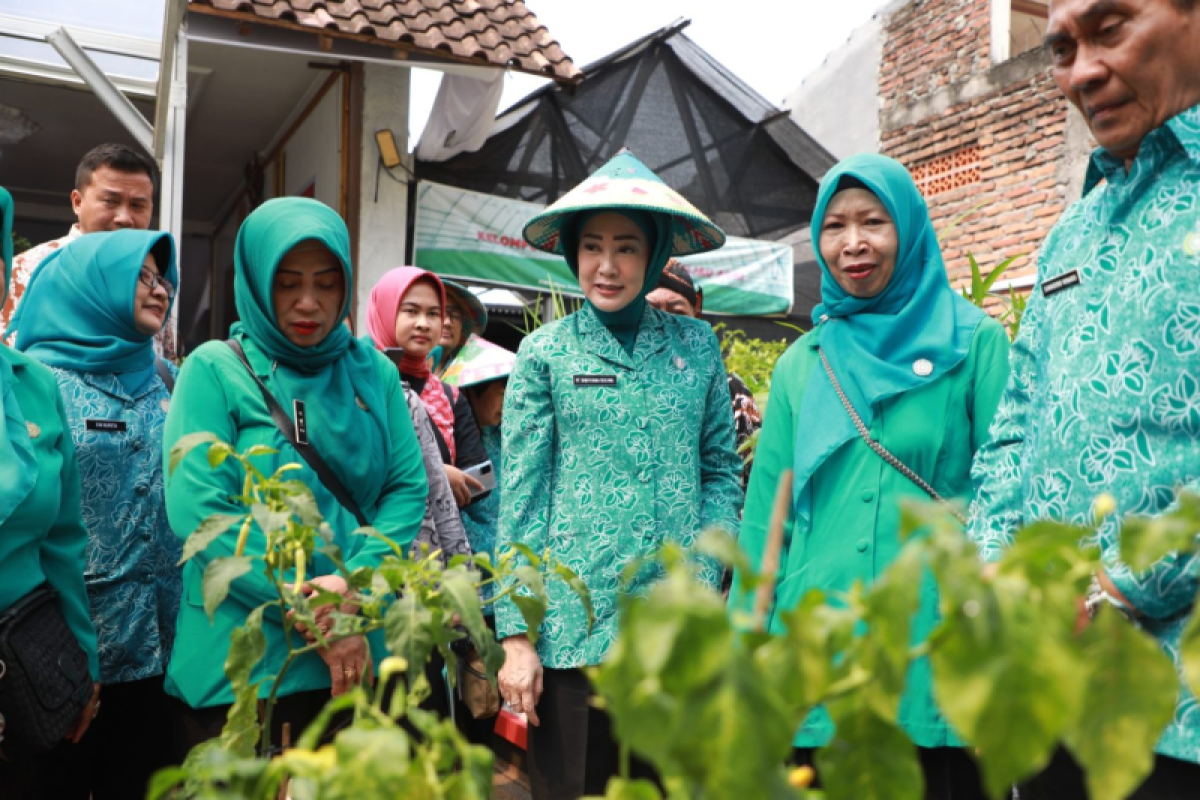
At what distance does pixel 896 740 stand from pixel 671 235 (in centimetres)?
208

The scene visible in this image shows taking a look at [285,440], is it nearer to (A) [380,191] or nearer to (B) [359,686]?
(B) [359,686]

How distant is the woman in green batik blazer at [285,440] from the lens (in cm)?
198

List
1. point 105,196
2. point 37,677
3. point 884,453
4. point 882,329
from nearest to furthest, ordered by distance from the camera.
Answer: point 37,677, point 884,453, point 882,329, point 105,196

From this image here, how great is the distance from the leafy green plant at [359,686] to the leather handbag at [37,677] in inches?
32.2

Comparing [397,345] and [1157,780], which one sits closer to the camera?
[1157,780]

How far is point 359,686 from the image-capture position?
0.78m

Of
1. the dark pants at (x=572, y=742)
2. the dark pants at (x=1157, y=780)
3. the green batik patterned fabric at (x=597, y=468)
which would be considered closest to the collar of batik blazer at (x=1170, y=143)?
the dark pants at (x=1157, y=780)

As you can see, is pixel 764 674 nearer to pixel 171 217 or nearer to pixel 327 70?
pixel 171 217

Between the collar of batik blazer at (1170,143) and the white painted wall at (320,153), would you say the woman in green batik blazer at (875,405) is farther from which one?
the white painted wall at (320,153)

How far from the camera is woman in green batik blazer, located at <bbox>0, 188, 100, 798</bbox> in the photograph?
6.27 feet

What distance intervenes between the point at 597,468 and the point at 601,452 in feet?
0.13

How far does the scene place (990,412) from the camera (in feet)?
6.36

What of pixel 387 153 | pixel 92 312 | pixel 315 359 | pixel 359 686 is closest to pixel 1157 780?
pixel 359 686

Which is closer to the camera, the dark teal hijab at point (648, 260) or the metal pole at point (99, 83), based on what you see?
the dark teal hijab at point (648, 260)
